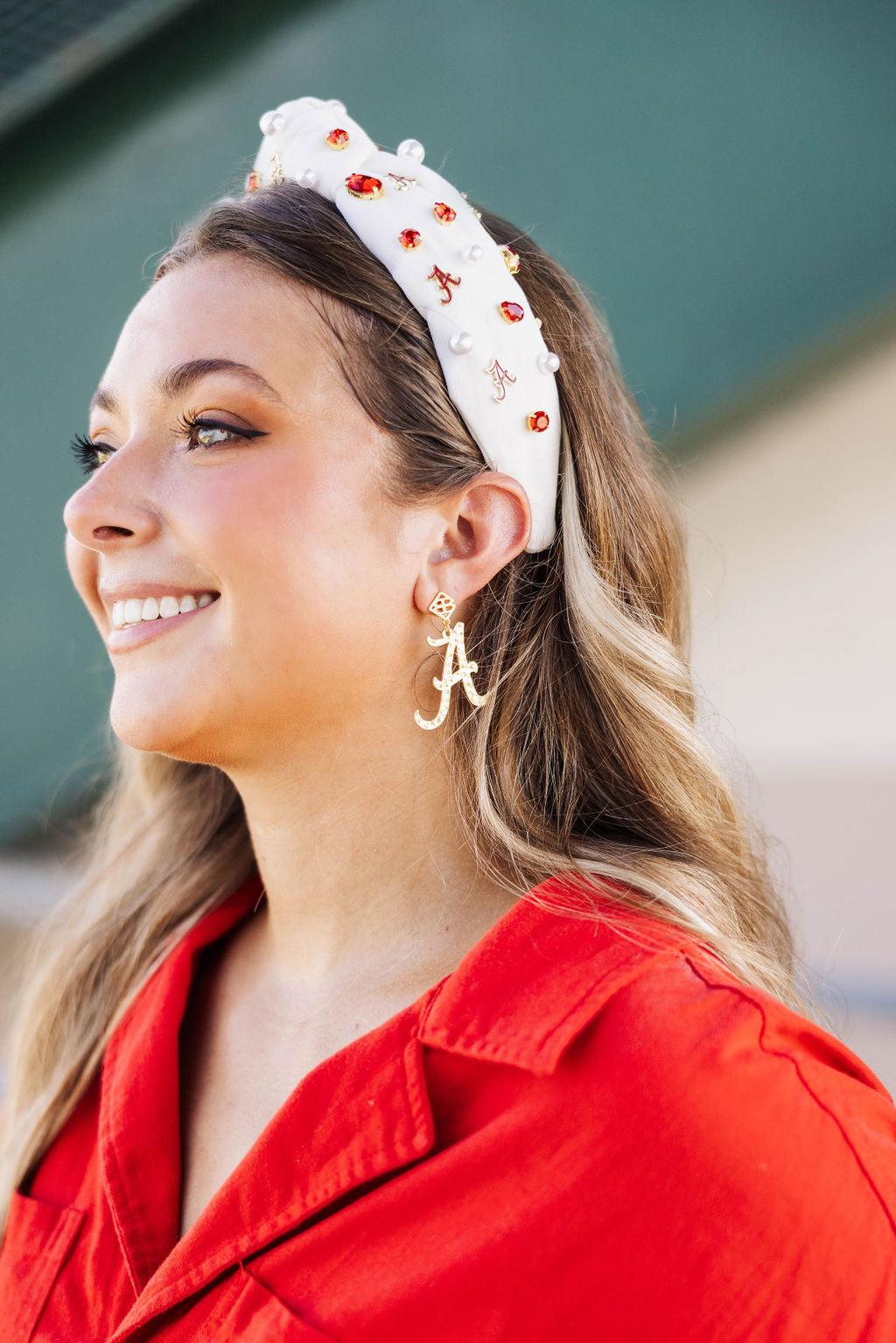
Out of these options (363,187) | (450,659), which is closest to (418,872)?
(450,659)

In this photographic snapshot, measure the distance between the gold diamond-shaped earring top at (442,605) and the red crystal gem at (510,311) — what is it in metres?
0.35

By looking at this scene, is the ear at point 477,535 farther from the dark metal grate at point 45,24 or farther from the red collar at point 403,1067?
the dark metal grate at point 45,24

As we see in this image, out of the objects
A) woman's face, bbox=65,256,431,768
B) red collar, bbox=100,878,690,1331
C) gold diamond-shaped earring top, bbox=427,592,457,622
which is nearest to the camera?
red collar, bbox=100,878,690,1331

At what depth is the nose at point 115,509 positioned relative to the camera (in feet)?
4.23

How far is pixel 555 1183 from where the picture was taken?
3.42 ft

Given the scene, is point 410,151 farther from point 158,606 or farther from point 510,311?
point 158,606

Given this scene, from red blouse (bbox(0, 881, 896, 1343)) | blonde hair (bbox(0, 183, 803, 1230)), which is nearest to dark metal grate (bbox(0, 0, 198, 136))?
blonde hair (bbox(0, 183, 803, 1230))

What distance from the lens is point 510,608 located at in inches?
56.9

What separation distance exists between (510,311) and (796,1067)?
0.92 metres

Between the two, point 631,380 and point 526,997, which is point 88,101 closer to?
point 631,380

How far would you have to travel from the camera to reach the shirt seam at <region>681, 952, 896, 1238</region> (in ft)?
3.35

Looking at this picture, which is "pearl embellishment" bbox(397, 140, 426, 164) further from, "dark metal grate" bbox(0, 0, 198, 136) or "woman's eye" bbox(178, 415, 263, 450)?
"dark metal grate" bbox(0, 0, 198, 136)

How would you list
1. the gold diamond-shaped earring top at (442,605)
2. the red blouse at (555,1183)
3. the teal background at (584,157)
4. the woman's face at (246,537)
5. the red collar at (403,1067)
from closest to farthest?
1. the red blouse at (555,1183)
2. the red collar at (403,1067)
3. the woman's face at (246,537)
4. the gold diamond-shaped earring top at (442,605)
5. the teal background at (584,157)

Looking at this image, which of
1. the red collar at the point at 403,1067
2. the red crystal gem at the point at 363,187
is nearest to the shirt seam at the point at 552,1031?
the red collar at the point at 403,1067
